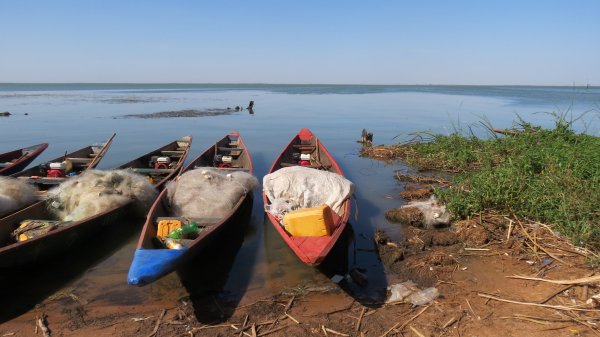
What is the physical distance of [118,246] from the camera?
22.2 ft

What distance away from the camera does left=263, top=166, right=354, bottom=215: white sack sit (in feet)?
21.3

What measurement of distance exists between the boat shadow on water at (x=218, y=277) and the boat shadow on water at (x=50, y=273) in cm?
168

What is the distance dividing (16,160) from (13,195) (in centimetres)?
576

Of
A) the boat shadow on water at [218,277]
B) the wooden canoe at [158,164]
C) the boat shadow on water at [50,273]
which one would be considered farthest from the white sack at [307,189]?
the wooden canoe at [158,164]

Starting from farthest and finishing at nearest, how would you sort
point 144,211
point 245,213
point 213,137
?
point 213,137 < point 245,213 < point 144,211

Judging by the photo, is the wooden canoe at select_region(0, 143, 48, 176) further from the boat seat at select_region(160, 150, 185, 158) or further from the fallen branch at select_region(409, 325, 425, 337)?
the fallen branch at select_region(409, 325, 425, 337)

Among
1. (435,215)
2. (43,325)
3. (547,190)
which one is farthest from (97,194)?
(547,190)

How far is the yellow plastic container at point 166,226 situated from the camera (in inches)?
227

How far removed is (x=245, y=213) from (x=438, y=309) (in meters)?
4.73

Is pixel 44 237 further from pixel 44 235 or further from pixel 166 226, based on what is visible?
pixel 166 226

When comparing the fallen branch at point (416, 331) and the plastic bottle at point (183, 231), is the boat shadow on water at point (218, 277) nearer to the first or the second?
the plastic bottle at point (183, 231)

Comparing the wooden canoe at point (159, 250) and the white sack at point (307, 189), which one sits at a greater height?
the white sack at point (307, 189)

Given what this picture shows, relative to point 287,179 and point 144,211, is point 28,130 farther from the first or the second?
point 287,179

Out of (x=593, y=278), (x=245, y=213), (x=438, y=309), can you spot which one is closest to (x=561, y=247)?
(x=593, y=278)
